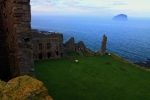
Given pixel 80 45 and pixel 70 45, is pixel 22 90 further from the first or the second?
pixel 80 45

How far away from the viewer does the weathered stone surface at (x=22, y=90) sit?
5595mm

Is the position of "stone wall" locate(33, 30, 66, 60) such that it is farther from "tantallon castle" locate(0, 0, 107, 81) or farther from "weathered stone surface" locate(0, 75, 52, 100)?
"weathered stone surface" locate(0, 75, 52, 100)

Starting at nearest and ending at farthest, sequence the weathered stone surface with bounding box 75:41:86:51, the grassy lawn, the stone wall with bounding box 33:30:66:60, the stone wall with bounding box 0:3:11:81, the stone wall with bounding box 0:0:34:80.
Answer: the stone wall with bounding box 0:0:34:80, the stone wall with bounding box 0:3:11:81, the grassy lawn, the stone wall with bounding box 33:30:66:60, the weathered stone surface with bounding box 75:41:86:51

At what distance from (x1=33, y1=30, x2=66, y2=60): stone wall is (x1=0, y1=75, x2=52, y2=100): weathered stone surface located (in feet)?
109

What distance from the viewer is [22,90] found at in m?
5.86

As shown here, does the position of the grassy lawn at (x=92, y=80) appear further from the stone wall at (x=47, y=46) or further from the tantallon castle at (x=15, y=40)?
the tantallon castle at (x=15, y=40)

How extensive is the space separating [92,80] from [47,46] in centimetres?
1729

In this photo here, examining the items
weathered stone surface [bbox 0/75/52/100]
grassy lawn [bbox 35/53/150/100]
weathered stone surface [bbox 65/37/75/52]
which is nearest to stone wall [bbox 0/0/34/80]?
weathered stone surface [bbox 0/75/52/100]

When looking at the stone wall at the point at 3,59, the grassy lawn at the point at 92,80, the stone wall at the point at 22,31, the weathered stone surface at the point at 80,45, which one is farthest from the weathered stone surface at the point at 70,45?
the stone wall at the point at 22,31

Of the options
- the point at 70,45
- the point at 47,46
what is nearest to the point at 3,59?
the point at 47,46

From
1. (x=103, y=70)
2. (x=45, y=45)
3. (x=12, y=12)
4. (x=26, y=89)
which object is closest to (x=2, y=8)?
(x=12, y=12)

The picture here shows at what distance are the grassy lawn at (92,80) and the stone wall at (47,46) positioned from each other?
2.69m

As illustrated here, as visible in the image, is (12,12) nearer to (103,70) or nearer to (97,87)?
(97,87)

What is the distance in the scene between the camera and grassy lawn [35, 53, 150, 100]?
75.0ft
